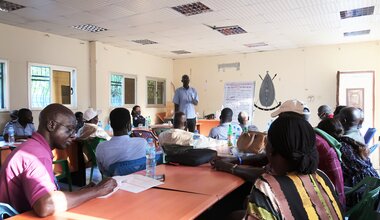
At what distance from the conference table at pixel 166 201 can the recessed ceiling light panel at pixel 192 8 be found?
3.20 metres

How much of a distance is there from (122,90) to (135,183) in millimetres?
6336

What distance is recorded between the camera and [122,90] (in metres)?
7.87

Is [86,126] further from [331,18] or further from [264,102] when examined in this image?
[264,102]

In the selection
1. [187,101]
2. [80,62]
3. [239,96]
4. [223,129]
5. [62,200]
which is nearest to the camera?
[62,200]

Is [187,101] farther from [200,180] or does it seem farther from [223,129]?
[200,180]

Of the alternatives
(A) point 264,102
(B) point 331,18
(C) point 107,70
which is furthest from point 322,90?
(C) point 107,70

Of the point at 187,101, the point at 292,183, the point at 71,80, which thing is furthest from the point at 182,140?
the point at 71,80

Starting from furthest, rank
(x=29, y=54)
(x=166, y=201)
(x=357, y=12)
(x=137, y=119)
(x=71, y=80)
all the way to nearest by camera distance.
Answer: (x=137, y=119) < (x=71, y=80) < (x=29, y=54) < (x=357, y=12) < (x=166, y=201)

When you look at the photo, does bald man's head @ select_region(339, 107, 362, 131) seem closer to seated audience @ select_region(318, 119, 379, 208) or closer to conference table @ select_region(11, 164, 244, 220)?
seated audience @ select_region(318, 119, 379, 208)

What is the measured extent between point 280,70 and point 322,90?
116 centimetres

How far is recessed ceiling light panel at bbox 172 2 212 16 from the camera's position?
447cm

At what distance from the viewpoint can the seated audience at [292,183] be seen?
1.09 meters

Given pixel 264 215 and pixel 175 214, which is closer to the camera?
pixel 264 215

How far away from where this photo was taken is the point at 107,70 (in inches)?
289
